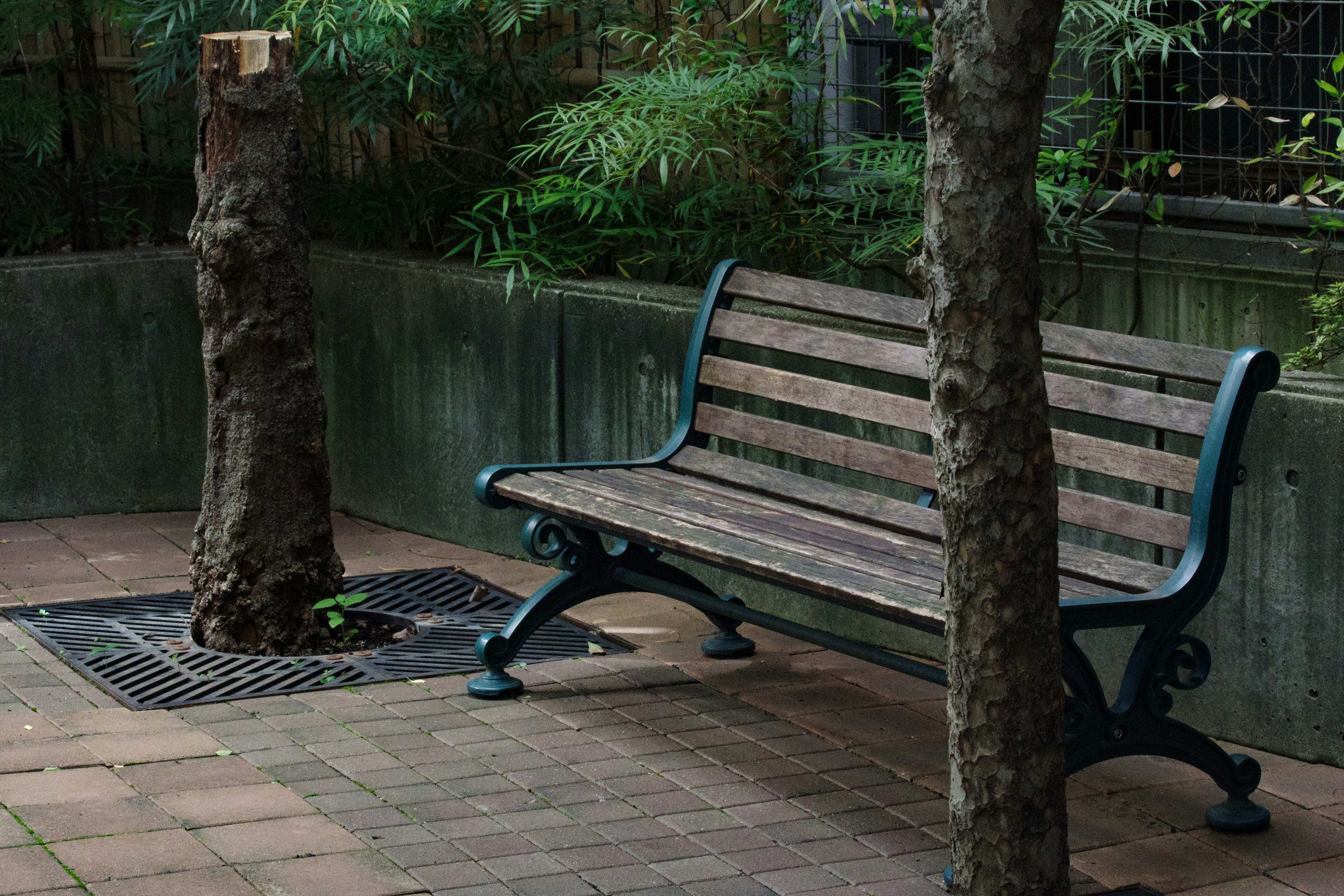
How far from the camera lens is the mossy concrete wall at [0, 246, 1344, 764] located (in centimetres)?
635

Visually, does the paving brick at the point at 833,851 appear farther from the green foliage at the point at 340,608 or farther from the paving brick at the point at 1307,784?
the green foliage at the point at 340,608

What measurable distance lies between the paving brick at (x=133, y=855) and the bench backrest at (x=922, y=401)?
2051mm

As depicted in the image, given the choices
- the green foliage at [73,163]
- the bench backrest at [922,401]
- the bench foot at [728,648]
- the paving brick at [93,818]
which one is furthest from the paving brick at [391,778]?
the green foliage at [73,163]

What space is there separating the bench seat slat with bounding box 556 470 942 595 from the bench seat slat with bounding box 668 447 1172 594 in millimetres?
150

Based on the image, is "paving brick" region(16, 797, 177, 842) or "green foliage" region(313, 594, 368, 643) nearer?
"paving brick" region(16, 797, 177, 842)

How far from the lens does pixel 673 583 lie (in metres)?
5.43

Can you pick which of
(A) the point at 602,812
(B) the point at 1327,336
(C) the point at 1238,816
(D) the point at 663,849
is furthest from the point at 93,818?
(B) the point at 1327,336

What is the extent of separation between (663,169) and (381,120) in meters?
1.81

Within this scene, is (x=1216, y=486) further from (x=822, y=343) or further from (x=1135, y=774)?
(x=822, y=343)

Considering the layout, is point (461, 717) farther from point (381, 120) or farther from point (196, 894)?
point (381, 120)

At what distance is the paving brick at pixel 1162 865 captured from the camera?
394 cm

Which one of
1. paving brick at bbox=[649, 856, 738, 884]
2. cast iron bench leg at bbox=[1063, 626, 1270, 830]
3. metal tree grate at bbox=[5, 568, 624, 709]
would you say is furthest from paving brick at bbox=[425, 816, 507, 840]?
cast iron bench leg at bbox=[1063, 626, 1270, 830]

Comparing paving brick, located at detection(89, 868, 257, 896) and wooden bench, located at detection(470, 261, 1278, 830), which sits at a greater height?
wooden bench, located at detection(470, 261, 1278, 830)

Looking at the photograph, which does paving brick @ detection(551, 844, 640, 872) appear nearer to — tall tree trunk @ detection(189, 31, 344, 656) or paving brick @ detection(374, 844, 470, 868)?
paving brick @ detection(374, 844, 470, 868)
